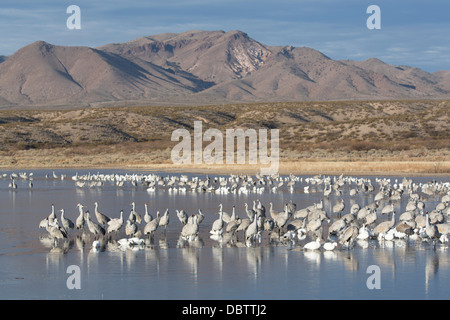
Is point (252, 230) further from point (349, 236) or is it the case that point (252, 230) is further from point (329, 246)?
point (349, 236)

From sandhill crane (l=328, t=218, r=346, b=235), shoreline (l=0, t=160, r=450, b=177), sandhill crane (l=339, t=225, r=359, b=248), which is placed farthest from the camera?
shoreline (l=0, t=160, r=450, b=177)

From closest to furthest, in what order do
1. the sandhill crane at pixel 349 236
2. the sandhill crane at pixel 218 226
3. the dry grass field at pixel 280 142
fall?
the sandhill crane at pixel 349 236 < the sandhill crane at pixel 218 226 < the dry grass field at pixel 280 142

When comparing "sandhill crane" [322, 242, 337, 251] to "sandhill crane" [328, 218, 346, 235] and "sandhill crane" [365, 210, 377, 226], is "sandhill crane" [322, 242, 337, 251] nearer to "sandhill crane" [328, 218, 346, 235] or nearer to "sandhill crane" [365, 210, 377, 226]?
"sandhill crane" [328, 218, 346, 235]

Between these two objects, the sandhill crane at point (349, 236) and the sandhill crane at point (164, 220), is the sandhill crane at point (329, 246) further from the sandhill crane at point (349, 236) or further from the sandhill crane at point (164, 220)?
the sandhill crane at point (164, 220)

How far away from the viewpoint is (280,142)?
7694cm

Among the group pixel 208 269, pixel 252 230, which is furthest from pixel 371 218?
pixel 208 269

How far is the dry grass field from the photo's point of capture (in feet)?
191

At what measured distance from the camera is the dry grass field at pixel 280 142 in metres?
58.1

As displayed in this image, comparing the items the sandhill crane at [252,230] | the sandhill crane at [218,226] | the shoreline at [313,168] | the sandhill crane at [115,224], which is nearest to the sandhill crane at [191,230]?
the sandhill crane at [218,226]

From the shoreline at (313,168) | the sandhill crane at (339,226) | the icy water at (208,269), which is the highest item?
the sandhill crane at (339,226)

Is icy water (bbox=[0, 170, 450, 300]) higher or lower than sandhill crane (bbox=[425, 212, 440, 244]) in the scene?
lower

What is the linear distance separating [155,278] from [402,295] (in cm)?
509

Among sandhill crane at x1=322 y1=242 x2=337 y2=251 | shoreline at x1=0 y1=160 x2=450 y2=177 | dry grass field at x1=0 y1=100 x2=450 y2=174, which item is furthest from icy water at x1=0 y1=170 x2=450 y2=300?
dry grass field at x1=0 y1=100 x2=450 y2=174

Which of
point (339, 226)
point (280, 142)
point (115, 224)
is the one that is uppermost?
point (280, 142)
